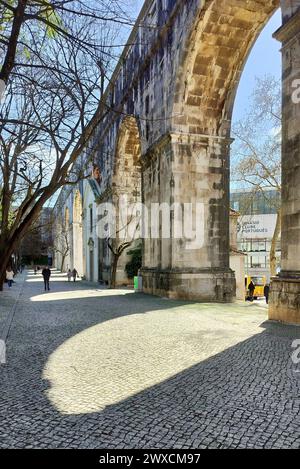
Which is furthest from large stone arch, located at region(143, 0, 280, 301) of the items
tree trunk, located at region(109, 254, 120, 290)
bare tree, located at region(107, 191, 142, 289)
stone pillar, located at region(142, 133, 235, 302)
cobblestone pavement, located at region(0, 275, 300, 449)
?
bare tree, located at region(107, 191, 142, 289)

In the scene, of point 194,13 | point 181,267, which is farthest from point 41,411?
point 194,13

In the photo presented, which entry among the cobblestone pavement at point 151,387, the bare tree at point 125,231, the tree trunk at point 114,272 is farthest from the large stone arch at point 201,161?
the bare tree at point 125,231

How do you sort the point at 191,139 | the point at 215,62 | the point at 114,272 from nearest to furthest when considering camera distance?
the point at 215,62, the point at 191,139, the point at 114,272

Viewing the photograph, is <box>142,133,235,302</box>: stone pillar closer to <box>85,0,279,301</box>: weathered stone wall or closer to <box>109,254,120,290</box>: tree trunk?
<box>85,0,279,301</box>: weathered stone wall

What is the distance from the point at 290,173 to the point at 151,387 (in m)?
5.38

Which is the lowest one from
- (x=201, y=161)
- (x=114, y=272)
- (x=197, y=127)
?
(x=114, y=272)

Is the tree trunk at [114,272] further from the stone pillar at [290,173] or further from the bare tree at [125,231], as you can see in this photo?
the stone pillar at [290,173]

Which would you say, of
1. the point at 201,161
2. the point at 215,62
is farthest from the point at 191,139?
the point at 215,62

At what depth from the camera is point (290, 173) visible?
8.02 m

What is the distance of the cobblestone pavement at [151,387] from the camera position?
3150 mm

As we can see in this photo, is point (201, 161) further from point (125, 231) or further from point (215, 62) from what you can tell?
point (125, 231)

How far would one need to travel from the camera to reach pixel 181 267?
13953 mm

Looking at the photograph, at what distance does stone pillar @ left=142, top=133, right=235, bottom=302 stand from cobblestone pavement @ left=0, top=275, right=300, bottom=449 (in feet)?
18.0

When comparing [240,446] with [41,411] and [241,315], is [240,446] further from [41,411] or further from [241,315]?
[241,315]
